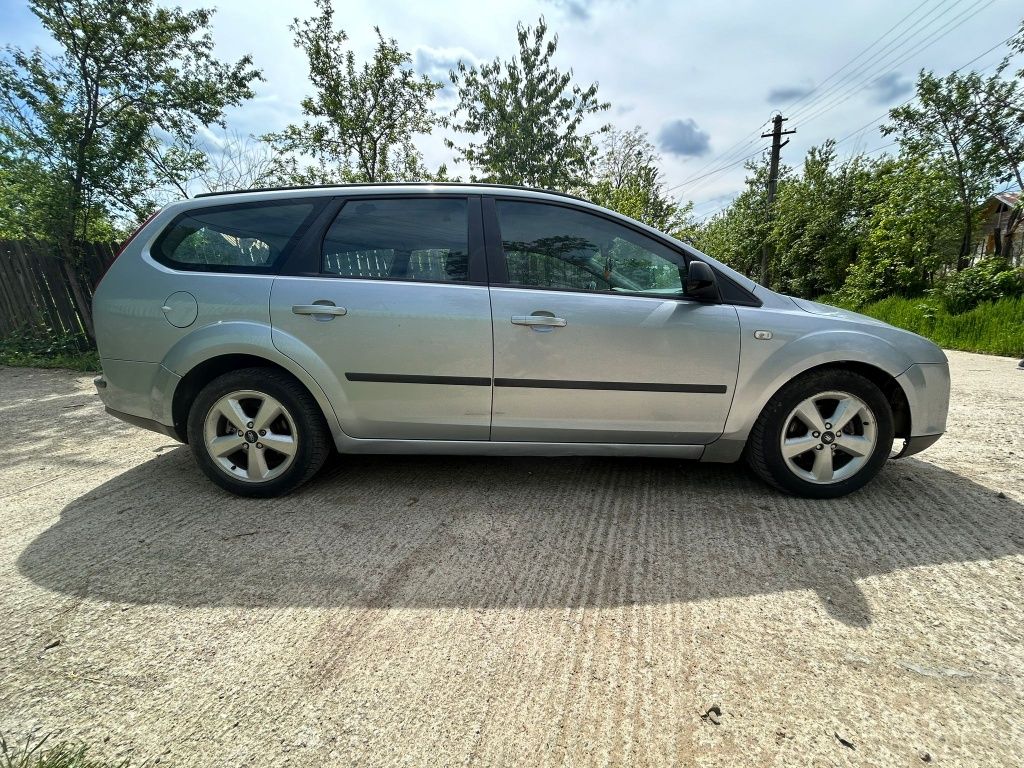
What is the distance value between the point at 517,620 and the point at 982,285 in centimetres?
1138

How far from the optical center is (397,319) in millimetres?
2529

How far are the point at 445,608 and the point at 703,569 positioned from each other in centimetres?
114

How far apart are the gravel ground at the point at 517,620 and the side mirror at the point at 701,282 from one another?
3.83ft

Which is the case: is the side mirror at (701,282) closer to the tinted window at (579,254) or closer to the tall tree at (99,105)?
the tinted window at (579,254)

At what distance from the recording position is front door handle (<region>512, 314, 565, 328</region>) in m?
2.53

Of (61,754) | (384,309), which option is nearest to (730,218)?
(384,309)

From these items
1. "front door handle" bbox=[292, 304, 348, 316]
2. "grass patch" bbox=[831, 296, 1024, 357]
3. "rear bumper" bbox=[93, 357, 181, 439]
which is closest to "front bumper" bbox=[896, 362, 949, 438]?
"front door handle" bbox=[292, 304, 348, 316]

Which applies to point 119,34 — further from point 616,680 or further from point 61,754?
point 616,680

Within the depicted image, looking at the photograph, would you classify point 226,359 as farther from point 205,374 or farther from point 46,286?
point 46,286

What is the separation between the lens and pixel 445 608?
6.01 ft

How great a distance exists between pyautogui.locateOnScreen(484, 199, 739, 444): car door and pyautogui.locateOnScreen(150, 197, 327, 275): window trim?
40.1 inches

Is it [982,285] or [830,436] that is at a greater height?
[982,285]

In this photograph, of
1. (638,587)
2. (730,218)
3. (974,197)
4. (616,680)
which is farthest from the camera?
(730,218)

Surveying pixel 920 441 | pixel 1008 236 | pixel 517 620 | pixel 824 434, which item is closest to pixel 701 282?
pixel 824 434
